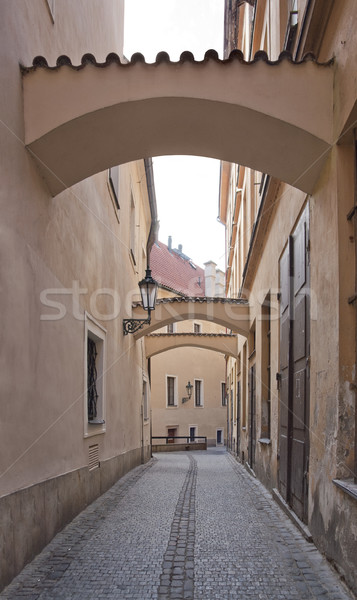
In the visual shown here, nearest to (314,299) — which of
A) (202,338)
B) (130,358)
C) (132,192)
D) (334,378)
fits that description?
(334,378)

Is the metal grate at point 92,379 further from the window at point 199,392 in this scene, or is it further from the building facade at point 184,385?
the window at point 199,392

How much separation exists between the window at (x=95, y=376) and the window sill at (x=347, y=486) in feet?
15.0

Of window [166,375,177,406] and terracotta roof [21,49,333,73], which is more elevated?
terracotta roof [21,49,333,73]

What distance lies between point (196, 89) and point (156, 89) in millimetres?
336

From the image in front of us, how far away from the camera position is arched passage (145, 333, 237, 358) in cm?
1952

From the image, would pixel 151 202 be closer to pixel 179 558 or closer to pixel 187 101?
pixel 187 101

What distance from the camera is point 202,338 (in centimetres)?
2030

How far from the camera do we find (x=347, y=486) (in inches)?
145

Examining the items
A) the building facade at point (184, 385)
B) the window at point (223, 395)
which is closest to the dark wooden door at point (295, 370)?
the building facade at point (184, 385)

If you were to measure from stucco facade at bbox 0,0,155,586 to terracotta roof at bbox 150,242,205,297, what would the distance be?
83.0 ft

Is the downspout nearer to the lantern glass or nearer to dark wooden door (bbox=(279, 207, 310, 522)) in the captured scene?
the lantern glass

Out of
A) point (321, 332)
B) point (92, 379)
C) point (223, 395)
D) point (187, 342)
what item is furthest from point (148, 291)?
point (223, 395)

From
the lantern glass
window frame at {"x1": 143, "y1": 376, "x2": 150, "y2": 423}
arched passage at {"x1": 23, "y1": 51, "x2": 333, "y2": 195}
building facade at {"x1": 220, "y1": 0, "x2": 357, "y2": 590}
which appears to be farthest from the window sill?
window frame at {"x1": 143, "y1": 376, "x2": 150, "y2": 423}

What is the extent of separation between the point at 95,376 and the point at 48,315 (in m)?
3.53
